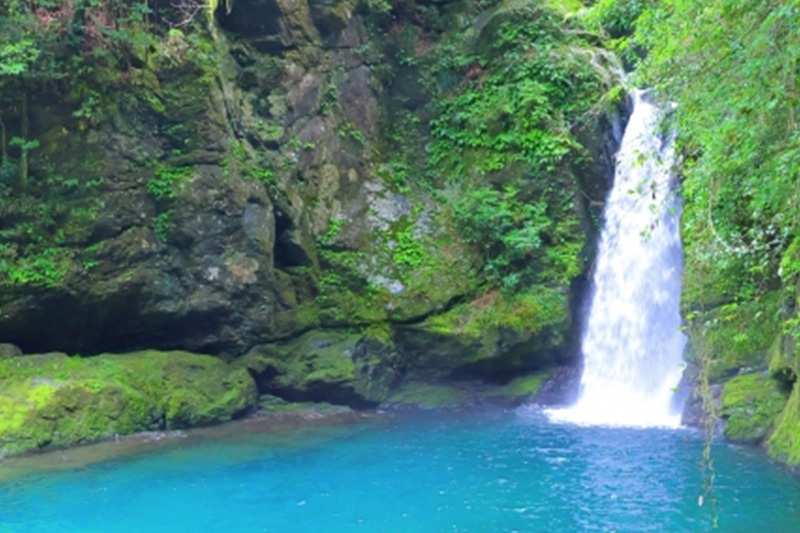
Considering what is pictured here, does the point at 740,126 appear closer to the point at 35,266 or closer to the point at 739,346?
the point at 739,346

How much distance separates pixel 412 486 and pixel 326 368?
5.06 m

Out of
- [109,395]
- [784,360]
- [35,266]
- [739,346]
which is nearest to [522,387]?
[739,346]

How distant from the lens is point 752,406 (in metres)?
10.7

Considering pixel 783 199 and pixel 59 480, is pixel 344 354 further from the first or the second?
pixel 783 199

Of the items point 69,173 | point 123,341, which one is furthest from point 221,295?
point 69,173

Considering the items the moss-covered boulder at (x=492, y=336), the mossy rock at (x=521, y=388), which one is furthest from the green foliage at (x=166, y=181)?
the mossy rock at (x=521, y=388)

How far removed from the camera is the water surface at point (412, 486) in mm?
7750

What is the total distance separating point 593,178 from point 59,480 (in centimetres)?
1082

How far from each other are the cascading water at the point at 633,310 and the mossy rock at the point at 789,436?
3.00 meters

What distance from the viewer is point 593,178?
1550 centimetres

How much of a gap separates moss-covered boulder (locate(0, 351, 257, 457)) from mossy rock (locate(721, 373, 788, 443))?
7.50m

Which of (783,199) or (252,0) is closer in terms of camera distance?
(783,199)

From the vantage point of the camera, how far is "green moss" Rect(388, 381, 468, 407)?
1445 cm

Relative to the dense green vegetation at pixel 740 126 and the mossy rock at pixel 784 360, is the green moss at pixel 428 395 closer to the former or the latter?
the dense green vegetation at pixel 740 126
